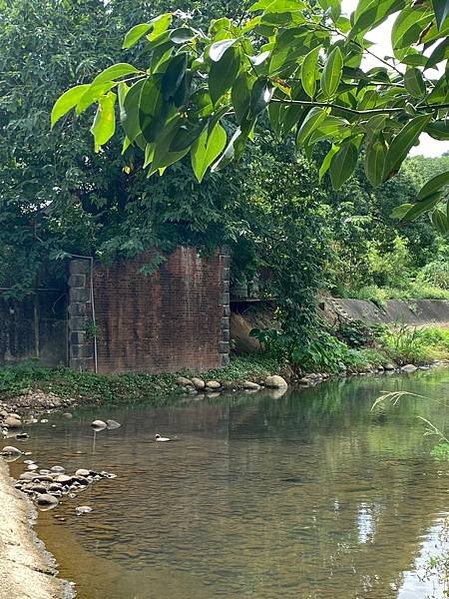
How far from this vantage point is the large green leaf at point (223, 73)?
44.4 inches

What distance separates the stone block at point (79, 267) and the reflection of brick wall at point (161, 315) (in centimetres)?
11

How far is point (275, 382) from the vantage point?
1633 cm

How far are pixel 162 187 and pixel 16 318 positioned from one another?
3.38 metres

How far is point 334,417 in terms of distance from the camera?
12547 mm

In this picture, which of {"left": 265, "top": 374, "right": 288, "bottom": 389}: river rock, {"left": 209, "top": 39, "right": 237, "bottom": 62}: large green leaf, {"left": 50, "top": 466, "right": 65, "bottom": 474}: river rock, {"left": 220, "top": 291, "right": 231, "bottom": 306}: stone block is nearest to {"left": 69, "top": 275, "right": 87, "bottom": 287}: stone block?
{"left": 220, "top": 291, "right": 231, "bottom": 306}: stone block

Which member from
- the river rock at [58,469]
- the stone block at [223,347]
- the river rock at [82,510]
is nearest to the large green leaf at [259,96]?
the river rock at [82,510]

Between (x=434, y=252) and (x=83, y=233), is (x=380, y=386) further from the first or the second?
(x=434, y=252)

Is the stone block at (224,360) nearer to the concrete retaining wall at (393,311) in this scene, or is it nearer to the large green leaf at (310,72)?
the concrete retaining wall at (393,311)

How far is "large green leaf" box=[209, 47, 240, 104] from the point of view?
1127 mm

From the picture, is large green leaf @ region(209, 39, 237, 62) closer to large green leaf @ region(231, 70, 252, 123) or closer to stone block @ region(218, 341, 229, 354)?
large green leaf @ region(231, 70, 252, 123)

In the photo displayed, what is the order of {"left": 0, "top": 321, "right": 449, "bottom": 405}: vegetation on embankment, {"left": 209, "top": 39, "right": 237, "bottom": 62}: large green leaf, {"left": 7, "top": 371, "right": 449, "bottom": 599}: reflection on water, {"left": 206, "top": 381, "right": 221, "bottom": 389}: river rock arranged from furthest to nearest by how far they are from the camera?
1. {"left": 206, "top": 381, "right": 221, "bottom": 389}: river rock
2. {"left": 0, "top": 321, "right": 449, "bottom": 405}: vegetation on embankment
3. {"left": 7, "top": 371, "right": 449, "bottom": 599}: reflection on water
4. {"left": 209, "top": 39, "right": 237, "bottom": 62}: large green leaf

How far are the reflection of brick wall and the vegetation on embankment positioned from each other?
0.29 m

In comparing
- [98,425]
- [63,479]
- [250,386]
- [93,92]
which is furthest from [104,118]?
[250,386]

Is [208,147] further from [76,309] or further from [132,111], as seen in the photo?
[76,309]
